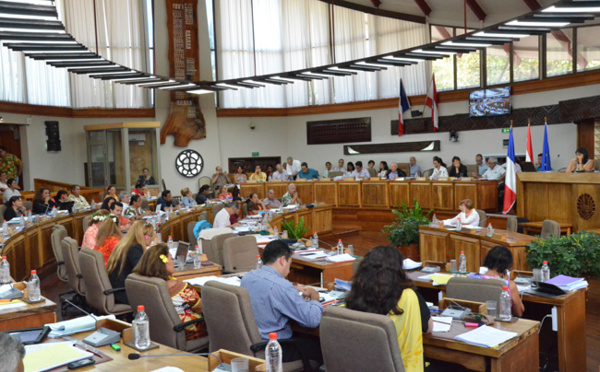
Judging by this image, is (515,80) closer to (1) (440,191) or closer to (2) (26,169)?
(1) (440,191)

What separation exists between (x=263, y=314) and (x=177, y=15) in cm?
1654

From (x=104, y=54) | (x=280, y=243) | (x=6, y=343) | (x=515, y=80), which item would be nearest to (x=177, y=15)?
(x=104, y=54)

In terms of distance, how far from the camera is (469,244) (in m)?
8.09

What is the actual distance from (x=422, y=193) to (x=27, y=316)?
11074 millimetres

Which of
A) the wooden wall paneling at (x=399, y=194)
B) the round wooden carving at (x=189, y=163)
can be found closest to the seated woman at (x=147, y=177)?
the round wooden carving at (x=189, y=163)

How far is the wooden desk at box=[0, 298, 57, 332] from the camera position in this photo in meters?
3.90

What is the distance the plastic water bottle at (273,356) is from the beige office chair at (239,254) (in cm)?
341

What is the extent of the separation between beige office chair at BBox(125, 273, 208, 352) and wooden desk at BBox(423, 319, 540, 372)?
178 cm

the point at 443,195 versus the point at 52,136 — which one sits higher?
the point at 52,136

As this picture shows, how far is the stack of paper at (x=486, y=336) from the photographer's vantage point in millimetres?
3321

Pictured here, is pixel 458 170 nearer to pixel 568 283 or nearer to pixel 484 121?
pixel 484 121

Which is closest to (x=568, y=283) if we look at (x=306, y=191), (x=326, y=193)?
(x=326, y=193)

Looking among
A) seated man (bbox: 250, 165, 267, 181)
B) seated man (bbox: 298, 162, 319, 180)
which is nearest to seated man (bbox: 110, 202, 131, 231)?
seated man (bbox: 250, 165, 267, 181)

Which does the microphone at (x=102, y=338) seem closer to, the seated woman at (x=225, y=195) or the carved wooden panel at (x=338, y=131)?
the seated woman at (x=225, y=195)
